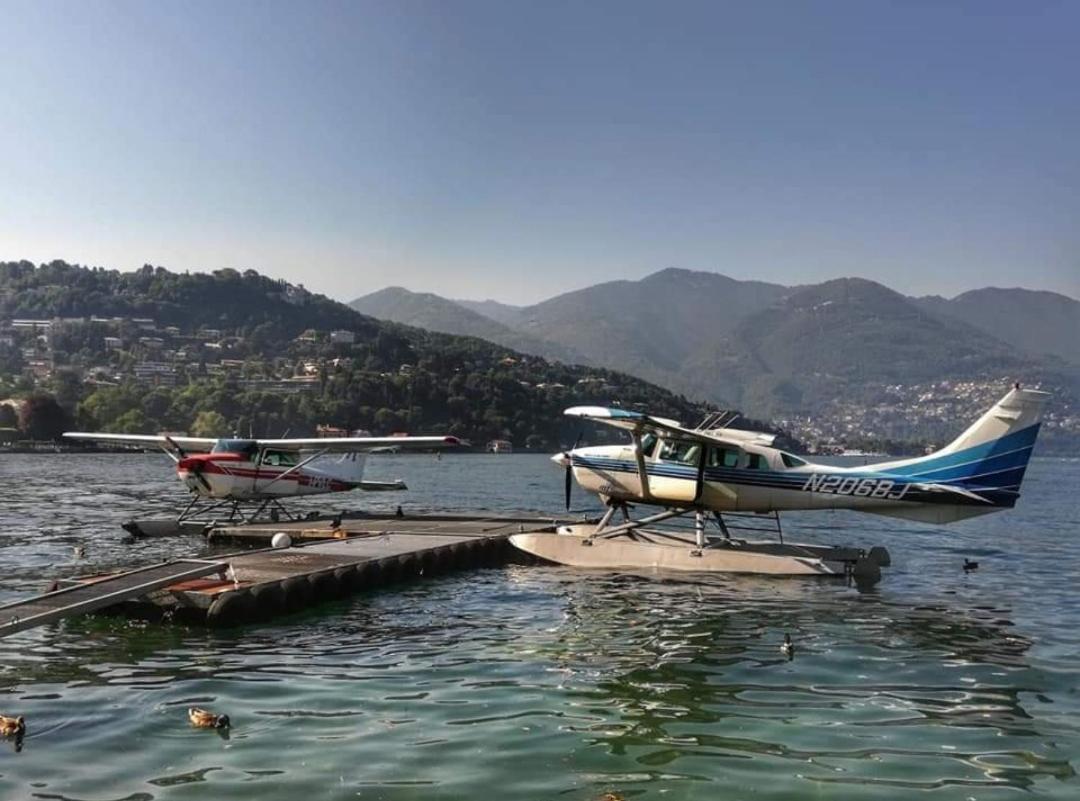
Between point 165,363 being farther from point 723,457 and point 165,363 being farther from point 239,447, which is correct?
point 723,457

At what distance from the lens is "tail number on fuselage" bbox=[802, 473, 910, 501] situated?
1841 centimetres

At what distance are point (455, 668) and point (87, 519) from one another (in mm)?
23907

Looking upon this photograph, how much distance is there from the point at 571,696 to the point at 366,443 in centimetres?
1589

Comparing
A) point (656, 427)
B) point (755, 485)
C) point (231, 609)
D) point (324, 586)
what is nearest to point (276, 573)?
point (324, 586)

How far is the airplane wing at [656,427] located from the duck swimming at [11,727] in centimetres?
1106

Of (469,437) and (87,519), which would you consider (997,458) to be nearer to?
(87,519)

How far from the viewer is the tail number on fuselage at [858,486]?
1841 cm

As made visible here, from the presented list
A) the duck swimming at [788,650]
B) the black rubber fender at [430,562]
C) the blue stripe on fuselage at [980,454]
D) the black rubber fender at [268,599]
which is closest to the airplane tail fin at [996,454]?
the blue stripe on fuselage at [980,454]

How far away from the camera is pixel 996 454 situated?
17.6 m

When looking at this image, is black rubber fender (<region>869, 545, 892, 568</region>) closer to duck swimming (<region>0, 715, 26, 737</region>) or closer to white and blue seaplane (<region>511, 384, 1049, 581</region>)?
white and blue seaplane (<region>511, 384, 1049, 581</region>)

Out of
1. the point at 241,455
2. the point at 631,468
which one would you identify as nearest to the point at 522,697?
the point at 631,468

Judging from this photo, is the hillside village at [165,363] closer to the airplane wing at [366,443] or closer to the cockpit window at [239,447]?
the airplane wing at [366,443]

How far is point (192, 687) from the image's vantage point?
385 inches

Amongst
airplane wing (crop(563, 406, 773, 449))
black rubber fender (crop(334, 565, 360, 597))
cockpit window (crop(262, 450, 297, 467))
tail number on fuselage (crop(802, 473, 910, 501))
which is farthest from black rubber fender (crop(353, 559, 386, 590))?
cockpit window (crop(262, 450, 297, 467))
